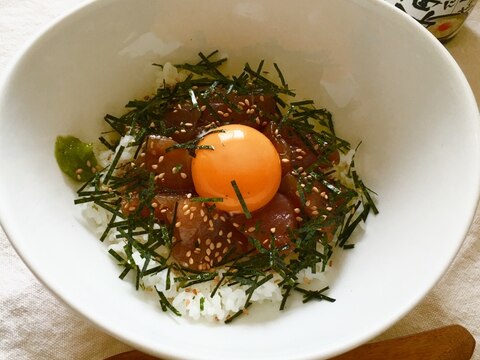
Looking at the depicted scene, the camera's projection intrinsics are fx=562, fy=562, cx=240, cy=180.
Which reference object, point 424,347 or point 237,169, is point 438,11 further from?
point 424,347

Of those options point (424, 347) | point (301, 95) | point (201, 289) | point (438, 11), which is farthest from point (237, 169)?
point (438, 11)

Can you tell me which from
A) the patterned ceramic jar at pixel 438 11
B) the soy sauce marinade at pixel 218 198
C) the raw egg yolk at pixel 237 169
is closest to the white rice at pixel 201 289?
the soy sauce marinade at pixel 218 198

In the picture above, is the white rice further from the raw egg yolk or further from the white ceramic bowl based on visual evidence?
the raw egg yolk

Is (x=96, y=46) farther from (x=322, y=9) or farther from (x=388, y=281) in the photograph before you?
(x=388, y=281)

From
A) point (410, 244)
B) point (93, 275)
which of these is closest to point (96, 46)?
point (93, 275)

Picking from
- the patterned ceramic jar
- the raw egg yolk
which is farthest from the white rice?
the patterned ceramic jar

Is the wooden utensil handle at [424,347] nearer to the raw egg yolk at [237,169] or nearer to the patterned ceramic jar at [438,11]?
the raw egg yolk at [237,169]
